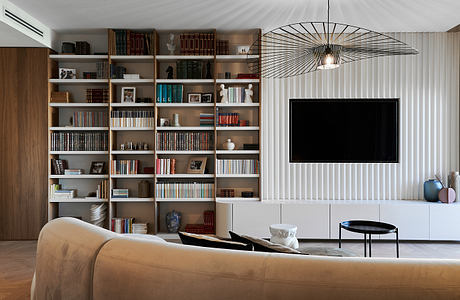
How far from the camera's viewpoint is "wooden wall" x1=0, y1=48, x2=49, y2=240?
16.7ft

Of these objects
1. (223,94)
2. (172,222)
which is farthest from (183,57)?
(172,222)

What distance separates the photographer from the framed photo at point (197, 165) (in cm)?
520

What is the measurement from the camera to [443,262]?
1.24m

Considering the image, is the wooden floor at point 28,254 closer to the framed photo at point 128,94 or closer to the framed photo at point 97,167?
the framed photo at point 97,167

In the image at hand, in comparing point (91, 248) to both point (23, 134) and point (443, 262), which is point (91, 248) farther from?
point (23, 134)

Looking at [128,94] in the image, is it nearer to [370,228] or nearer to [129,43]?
[129,43]

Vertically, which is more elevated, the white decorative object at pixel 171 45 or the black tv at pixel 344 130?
the white decorative object at pixel 171 45

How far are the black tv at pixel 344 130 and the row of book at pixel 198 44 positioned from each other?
135cm

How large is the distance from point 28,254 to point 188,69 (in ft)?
9.73

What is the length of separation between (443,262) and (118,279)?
3.68ft

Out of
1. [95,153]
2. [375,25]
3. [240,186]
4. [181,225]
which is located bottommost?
[181,225]

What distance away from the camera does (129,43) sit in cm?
514

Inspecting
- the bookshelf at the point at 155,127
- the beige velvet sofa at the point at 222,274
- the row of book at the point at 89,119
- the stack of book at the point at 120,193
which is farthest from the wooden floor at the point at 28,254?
the beige velvet sofa at the point at 222,274

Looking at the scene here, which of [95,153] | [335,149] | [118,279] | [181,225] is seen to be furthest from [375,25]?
[118,279]
